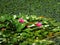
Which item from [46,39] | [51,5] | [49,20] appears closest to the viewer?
[46,39]

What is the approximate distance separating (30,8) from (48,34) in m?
1.54

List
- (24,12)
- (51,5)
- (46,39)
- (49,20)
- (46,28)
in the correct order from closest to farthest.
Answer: (46,39) → (46,28) → (49,20) → (24,12) → (51,5)

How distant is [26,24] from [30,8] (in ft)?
3.97

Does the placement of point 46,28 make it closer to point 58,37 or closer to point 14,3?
point 58,37

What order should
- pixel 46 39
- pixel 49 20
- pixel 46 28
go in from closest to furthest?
pixel 46 39, pixel 46 28, pixel 49 20

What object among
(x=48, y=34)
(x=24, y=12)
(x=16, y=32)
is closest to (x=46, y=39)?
(x=48, y=34)

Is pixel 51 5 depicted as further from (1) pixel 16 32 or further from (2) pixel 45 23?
(1) pixel 16 32

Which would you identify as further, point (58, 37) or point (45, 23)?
point (45, 23)

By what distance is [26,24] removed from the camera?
14.1ft

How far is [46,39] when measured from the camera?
152 inches

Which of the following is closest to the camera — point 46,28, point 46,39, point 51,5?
point 46,39

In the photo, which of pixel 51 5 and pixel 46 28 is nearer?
pixel 46 28

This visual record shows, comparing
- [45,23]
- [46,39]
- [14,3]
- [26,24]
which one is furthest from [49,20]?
[14,3]

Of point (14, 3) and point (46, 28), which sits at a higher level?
point (14, 3)
